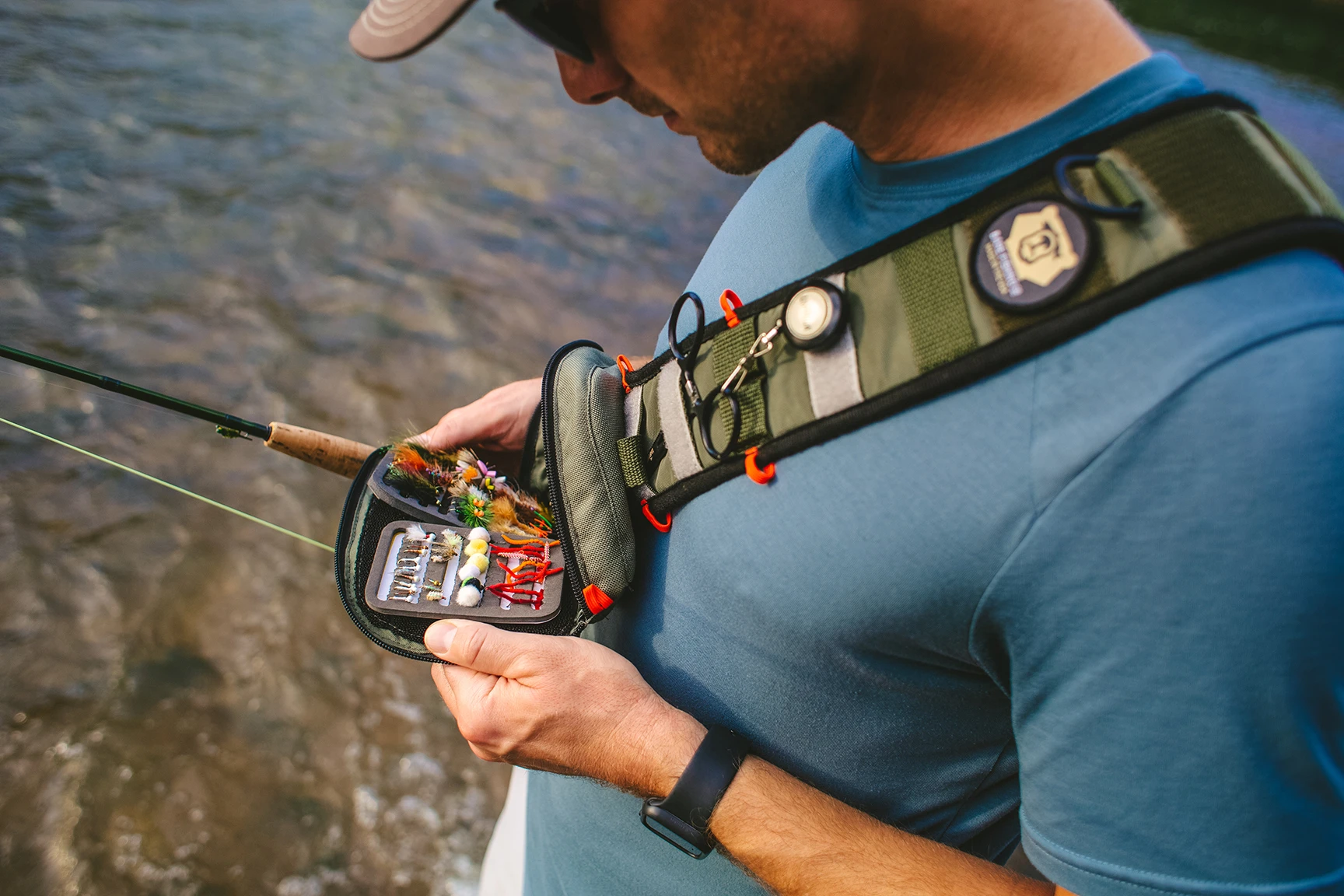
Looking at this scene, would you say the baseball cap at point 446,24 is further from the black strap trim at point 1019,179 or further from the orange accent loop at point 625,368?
the orange accent loop at point 625,368

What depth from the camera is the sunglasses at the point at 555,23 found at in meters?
1.10

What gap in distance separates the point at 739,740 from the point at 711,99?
3.00ft

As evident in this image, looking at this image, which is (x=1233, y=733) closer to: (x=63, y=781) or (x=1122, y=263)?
(x=1122, y=263)

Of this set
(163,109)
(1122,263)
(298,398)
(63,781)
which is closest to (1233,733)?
(1122,263)

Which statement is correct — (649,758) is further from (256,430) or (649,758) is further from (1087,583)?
(256,430)

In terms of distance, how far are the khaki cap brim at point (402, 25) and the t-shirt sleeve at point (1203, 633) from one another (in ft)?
3.20

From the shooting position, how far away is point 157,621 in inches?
128

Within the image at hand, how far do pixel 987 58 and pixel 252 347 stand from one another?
4225 millimetres

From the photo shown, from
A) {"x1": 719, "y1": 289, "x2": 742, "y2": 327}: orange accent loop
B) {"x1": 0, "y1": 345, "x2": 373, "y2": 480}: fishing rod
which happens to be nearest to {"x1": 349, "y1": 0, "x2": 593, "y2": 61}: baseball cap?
{"x1": 719, "y1": 289, "x2": 742, "y2": 327}: orange accent loop

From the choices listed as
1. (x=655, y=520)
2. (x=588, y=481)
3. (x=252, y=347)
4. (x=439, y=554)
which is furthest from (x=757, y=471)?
(x=252, y=347)

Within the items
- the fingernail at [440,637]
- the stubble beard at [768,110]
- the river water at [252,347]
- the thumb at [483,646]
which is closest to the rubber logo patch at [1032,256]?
the stubble beard at [768,110]

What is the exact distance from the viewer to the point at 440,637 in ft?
4.36

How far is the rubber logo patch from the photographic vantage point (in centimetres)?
89

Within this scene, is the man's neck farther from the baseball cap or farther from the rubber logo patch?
the baseball cap
